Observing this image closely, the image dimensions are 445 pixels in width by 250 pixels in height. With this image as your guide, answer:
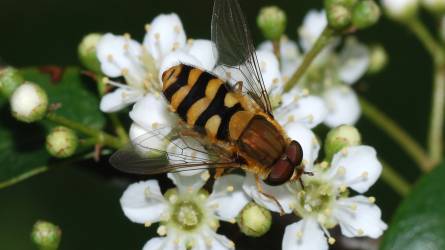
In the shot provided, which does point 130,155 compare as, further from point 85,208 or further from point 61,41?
point 61,41

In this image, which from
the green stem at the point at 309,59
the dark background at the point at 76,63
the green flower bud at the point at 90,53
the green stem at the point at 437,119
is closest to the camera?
the green stem at the point at 309,59

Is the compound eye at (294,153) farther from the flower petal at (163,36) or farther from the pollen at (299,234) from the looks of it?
the flower petal at (163,36)

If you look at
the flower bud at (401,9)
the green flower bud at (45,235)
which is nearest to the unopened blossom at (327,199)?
the green flower bud at (45,235)

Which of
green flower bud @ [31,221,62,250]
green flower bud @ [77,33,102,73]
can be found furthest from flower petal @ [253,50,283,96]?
green flower bud @ [31,221,62,250]

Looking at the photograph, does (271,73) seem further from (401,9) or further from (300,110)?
(401,9)

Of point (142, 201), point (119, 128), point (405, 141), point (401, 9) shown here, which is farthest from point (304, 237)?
point (401, 9)

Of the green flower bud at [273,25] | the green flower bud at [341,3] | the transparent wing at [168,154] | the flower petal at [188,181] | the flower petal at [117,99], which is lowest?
the flower petal at [188,181]

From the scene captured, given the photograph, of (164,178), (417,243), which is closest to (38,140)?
(164,178)

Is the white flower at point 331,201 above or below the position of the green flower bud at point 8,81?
below
